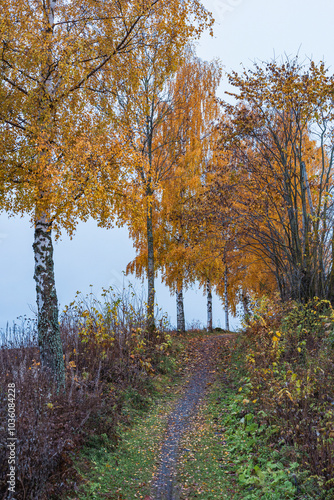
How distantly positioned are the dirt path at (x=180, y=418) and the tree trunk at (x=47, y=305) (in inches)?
91.2

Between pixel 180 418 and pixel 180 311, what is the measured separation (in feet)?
31.8

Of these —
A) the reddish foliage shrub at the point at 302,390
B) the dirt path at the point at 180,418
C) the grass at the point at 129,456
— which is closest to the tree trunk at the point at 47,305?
the grass at the point at 129,456

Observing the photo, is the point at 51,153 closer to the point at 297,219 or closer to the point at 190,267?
the point at 297,219

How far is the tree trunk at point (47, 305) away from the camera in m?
7.38

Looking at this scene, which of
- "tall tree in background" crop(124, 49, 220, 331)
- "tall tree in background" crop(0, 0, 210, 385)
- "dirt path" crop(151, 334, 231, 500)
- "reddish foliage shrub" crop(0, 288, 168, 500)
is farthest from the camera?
"tall tree in background" crop(124, 49, 220, 331)

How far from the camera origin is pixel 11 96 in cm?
820

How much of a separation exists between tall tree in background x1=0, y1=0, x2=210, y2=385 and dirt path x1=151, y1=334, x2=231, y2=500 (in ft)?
7.77

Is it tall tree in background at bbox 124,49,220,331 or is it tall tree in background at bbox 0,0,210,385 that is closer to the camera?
tall tree in background at bbox 0,0,210,385

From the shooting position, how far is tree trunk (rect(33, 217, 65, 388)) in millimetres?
7379

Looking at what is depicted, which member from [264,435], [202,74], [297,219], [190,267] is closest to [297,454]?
[264,435]

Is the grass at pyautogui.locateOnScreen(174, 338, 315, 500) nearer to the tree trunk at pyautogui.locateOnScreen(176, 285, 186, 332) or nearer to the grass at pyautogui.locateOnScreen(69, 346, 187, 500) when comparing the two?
the grass at pyautogui.locateOnScreen(69, 346, 187, 500)

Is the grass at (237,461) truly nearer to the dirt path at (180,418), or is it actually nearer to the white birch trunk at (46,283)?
the dirt path at (180,418)

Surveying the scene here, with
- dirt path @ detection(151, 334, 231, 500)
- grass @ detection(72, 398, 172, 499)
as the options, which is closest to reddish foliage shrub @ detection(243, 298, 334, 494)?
dirt path @ detection(151, 334, 231, 500)

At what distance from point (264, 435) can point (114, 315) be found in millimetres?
5306
